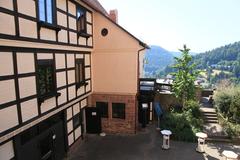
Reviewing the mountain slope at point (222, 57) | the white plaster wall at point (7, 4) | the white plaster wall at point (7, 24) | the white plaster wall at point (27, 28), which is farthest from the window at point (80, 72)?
the mountain slope at point (222, 57)

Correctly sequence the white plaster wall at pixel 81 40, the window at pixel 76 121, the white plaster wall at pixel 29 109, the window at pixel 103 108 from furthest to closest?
1. the window at pixel 103 108
2. the window at pixel 76 121
3. the white plaster wall at pixel 81 40
4. the white plaster wall at pixel 29 109

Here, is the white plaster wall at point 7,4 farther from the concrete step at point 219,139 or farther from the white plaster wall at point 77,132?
the concrete step at point 219,139

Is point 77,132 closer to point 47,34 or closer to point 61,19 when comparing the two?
point 47,34

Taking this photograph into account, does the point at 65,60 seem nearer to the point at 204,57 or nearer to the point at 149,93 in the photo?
the point at 149,93

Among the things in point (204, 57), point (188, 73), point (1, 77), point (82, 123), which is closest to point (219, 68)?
point (204, 57)

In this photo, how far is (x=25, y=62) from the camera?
6453 mm

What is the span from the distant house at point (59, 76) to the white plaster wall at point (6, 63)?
0.03 metres

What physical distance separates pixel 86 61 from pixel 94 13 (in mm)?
3037

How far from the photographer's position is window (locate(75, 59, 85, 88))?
34.7ft

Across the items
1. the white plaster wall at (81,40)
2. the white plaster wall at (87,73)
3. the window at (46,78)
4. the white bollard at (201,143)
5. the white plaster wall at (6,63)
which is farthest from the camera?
the white plaster wall at (87,73)

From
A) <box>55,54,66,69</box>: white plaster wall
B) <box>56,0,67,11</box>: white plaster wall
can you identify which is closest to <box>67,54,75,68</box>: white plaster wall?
<box>55,54,66,69</box>: white plaster wall

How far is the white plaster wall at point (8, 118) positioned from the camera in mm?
5547

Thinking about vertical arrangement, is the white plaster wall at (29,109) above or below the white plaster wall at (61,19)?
below

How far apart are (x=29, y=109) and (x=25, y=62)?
155 centimetres
